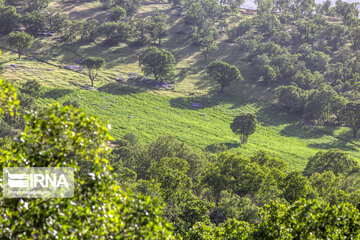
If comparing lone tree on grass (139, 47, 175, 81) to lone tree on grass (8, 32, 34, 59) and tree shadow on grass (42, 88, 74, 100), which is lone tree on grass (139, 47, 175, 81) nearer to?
tree shadow on grass (42, 88, 74, 100)

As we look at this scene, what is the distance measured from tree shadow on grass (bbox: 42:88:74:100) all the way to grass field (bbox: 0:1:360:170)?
23 cm

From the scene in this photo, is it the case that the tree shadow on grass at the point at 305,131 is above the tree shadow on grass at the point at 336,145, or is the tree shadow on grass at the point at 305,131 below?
above

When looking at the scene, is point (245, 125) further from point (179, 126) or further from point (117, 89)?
point (117, 89)

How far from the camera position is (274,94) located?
139 meters

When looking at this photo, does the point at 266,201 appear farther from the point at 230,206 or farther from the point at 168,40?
the point at 168,40

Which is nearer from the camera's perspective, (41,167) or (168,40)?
(41,167)

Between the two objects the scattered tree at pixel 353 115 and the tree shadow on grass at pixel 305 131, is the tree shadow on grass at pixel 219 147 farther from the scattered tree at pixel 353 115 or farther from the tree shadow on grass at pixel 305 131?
the scattered tree at pixel 353 115

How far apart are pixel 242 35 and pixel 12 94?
20124cm

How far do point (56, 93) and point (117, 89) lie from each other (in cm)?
2611

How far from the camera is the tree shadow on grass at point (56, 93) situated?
97275mm

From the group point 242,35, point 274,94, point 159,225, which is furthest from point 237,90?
point 159,225

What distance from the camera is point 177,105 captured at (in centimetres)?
11756

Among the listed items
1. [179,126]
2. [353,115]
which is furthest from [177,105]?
[353,115]

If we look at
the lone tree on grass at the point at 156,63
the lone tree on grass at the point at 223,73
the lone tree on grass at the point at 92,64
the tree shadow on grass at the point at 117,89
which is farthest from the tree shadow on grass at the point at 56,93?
the lone tree on grass at the point at 223,73
